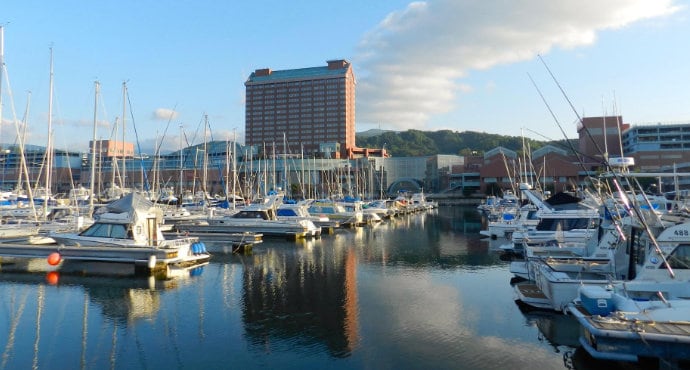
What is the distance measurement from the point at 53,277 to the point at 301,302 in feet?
37.8

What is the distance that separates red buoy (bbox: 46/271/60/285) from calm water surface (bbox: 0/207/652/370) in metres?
0.39

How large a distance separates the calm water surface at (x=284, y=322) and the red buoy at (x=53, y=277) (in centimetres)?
39

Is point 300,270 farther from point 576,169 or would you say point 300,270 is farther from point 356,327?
point 576,169

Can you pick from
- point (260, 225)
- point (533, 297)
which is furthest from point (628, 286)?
point (260, 225)

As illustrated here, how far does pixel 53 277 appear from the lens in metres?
20.6

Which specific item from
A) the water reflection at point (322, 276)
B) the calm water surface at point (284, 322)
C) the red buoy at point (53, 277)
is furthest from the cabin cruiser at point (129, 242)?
the water reflection at point (322, 276)

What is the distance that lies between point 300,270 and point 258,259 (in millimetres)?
4401

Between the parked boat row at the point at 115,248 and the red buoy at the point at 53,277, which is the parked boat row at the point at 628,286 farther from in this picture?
the red buoy at the point at 53,277

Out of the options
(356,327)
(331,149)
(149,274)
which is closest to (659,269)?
(356,327)

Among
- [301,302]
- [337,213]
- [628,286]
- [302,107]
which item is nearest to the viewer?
[628,286]

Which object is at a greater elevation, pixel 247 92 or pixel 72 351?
pixel 247 92

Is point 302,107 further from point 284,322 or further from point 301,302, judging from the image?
point 284,322

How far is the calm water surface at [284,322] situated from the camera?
36.8 ft

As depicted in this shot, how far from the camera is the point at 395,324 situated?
1405 cm
